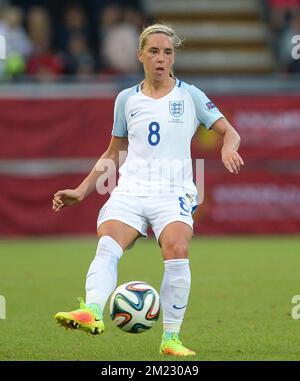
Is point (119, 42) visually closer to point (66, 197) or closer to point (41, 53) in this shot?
point (41, 53)

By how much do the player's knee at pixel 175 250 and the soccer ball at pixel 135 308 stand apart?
29 cm

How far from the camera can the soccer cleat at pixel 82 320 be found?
7.46m

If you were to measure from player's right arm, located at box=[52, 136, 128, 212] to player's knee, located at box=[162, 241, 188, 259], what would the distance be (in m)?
0.72

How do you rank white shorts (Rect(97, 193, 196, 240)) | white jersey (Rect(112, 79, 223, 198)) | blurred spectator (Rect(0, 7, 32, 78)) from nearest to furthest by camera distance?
white shorts (Rect(97, 193, 196, 240))
white jersey (Rect(112, 79, 223, 198))
blurred spectator (Rect(0, 7, 32, 78))

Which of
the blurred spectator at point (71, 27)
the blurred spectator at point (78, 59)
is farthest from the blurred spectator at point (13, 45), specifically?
the blurred spectator at point (71, 27)

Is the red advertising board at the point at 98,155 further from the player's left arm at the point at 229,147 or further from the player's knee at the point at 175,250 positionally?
the player's knee at the point at 175,250

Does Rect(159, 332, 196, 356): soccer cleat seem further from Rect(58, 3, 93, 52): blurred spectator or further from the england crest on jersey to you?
Rect(58, 3, 93, 52): blurred spectator

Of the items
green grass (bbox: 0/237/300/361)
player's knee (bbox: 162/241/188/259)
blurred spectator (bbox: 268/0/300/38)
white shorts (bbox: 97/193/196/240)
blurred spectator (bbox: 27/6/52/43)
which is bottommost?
green grass (bbox: 0/237/300/361)

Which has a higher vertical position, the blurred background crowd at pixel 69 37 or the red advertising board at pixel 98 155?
the blurred background crowd at pixel 69 37

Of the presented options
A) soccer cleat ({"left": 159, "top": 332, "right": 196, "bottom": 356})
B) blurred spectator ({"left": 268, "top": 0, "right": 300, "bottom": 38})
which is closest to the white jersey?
soccer cleat ({"left": 159, "top": 332, "right": 196, "bottom": 356})

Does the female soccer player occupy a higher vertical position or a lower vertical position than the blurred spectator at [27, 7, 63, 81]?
lower

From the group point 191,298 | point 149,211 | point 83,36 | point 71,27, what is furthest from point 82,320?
point 83,36

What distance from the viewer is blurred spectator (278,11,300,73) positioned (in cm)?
2009
